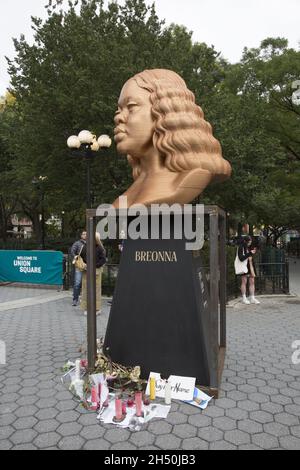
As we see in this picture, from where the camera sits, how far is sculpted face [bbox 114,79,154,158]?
15.5ft

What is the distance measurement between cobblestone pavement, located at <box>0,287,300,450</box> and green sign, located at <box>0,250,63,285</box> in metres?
5.83

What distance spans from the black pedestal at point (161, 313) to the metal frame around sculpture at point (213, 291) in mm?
125

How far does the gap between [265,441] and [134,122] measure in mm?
3707

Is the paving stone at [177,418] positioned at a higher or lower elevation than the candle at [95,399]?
lower

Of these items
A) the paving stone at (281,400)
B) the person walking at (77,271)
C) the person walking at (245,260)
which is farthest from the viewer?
the person walking at (245,260)

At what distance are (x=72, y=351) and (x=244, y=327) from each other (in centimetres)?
354

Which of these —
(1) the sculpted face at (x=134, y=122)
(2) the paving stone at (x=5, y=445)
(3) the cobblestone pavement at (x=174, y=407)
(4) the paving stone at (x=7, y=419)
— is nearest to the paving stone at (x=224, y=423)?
(3) the cobblestone pavement at (x=174, y=407)

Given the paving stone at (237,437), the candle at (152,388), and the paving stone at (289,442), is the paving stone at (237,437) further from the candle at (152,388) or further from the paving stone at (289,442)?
the candle at (152,388)

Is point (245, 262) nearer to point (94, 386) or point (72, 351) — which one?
point (72, 351)

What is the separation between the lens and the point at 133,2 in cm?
1280

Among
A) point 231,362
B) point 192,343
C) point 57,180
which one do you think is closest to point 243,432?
point 192,343

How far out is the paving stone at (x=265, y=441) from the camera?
328cm

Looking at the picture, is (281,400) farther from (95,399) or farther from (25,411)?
(25,411)
